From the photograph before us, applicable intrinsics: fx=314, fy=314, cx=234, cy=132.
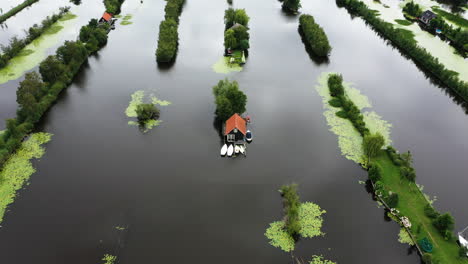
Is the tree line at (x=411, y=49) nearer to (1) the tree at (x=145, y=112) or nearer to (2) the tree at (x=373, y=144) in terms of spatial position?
(2) the tree at (x=373, y=144)

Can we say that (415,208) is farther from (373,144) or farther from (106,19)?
(106,19)

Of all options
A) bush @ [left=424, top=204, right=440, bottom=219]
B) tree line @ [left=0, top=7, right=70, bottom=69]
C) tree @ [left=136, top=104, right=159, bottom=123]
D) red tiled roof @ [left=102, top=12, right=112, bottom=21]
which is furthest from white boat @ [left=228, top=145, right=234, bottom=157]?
red tiled roof @ [left=102, top=12, right=112, bottom=21]

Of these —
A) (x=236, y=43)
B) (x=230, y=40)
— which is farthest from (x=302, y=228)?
(x=236, y=43)

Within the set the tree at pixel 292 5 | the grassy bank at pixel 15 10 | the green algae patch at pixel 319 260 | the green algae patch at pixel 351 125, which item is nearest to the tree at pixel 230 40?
the green algae patch at pixel 351 125

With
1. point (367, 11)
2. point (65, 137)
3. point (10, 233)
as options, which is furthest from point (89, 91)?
point (367, 11)

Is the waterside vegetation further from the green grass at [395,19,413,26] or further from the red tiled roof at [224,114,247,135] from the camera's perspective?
the green grass at [395,19,413,26]

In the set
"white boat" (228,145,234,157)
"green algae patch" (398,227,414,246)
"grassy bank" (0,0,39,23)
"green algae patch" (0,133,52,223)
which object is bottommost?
"grassy bank" (0,0,39,23)

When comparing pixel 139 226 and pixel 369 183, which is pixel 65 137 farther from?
pixel 369 183
